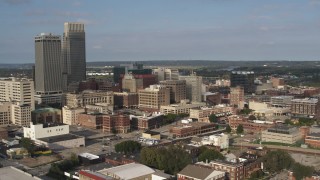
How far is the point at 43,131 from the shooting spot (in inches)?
1738

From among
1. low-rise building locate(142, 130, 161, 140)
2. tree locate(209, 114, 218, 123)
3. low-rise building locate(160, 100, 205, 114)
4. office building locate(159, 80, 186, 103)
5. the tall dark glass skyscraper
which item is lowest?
low-rise building locate(142, 130, 161, 140)

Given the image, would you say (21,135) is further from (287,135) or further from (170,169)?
(287,135)

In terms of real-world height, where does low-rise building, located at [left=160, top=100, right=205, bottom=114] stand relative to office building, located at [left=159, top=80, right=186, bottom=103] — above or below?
below

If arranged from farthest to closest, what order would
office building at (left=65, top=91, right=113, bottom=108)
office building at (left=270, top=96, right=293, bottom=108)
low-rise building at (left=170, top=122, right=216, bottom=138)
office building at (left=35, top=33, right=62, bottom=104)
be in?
office building at (left=35, top=33, right=62, bottom=104) < office building at (left=270, top=96, right=293, bottom=108) < office building at (left=65, top=91, right=113, bottom=108) < low-rise building at (left=170, top=122, right=216, bottom=138)

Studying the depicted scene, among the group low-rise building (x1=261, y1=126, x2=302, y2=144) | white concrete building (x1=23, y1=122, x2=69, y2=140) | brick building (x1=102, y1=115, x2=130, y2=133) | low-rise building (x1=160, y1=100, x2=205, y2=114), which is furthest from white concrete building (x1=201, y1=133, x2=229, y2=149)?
low-rise building (x1=160, y1=100, x2=205, y2=114)

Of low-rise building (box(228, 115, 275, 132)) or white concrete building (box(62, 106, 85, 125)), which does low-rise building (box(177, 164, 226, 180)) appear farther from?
white concrete building (box(62, 106, 85, 125))

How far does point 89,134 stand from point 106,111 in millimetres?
9699

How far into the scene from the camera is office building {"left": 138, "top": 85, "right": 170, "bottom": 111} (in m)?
64.3

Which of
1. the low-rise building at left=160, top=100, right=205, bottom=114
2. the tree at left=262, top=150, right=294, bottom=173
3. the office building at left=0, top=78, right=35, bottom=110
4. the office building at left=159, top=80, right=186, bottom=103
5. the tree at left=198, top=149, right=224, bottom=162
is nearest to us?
the tree at left=262, top=150, right=294, bottom=173

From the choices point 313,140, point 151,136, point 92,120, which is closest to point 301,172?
point 313,140

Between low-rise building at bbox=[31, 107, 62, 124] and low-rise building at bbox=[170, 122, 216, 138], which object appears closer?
low-rise building at bbox=[170, 122, 216, 138]

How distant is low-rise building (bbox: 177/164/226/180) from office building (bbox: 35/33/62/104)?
4851 cm

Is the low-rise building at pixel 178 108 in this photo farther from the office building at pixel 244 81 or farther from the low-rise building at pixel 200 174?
the low-rise building at pixel 200 174

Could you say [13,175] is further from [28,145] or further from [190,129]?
[190,129]
